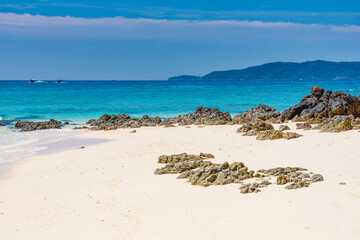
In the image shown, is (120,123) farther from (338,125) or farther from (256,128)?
(338,125)

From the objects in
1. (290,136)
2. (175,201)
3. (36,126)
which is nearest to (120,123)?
(36,126)

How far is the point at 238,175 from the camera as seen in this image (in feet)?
35.8

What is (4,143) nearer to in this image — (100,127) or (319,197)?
(100,127)

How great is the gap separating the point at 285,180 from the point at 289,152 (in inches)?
161

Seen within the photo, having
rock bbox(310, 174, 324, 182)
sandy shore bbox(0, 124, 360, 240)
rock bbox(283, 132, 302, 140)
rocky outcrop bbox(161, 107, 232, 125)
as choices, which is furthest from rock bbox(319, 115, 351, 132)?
rocky outcrop bbox(161, 107, 232, 125)

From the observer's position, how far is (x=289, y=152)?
14.0 m

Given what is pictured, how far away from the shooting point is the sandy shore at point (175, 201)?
782 cm

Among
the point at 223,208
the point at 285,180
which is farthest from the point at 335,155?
the point at 223,208

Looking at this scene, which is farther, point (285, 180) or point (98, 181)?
point (98, 181)

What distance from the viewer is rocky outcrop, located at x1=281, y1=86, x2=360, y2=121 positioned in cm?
2464

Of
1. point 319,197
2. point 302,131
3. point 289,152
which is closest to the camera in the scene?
point 319,197

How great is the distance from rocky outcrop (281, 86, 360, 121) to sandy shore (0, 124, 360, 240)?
31.3 feet

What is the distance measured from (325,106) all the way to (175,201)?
18.3 m

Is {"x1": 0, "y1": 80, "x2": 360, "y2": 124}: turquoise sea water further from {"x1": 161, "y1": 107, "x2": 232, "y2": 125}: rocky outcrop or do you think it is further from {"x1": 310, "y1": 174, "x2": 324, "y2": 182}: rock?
{"x1": 310, "y1": 174, "x2": 324, "y2": 182}: rock
